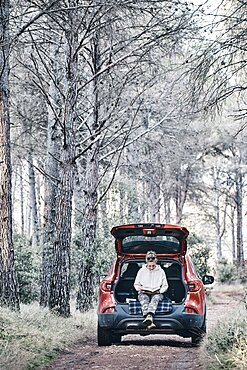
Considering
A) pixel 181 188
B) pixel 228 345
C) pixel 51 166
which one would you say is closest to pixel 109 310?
pixel 228 345

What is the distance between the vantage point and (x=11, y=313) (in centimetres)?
972

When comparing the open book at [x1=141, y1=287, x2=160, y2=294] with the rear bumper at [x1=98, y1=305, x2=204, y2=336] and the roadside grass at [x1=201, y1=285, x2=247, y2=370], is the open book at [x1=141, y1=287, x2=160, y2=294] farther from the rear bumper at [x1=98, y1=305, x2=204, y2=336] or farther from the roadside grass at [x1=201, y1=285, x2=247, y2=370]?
the roadside grass at [x1=201, y1=285, x2=247, y2=370]

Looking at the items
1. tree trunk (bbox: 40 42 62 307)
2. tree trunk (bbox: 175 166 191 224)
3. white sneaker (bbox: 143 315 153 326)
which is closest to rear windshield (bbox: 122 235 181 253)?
white sneaker (bbox: 143 315 153 326)

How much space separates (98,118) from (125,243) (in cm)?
667

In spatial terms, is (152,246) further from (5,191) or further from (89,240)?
(89,240)

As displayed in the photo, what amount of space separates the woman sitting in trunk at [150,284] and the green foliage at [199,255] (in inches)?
568

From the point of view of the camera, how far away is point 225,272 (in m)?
33.0

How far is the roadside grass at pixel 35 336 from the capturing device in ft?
24.2

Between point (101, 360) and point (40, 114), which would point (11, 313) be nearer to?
point (101, 360)

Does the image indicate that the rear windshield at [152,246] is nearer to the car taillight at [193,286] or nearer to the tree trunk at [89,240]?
the car taillight at [193,286]

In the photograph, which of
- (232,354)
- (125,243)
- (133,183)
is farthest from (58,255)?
(133,183)

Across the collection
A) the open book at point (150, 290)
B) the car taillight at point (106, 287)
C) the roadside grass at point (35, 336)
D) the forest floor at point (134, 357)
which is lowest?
the forest floor at point (134, 357)

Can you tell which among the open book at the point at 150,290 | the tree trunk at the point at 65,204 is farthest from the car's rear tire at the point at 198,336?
the tree trunk at the point at 65,204

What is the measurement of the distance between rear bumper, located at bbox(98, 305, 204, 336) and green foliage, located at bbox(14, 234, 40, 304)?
9019 mm
